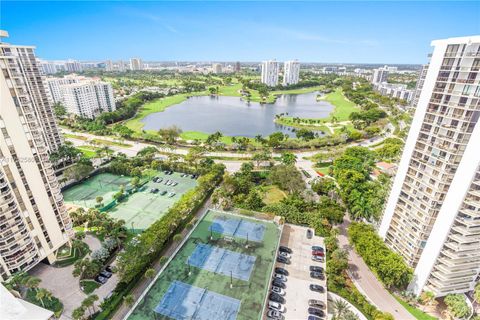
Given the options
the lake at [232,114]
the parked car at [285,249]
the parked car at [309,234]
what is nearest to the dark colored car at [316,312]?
the parked car at [285,249]

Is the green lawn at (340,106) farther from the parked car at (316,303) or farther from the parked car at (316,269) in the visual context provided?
the parked car at (316,303)

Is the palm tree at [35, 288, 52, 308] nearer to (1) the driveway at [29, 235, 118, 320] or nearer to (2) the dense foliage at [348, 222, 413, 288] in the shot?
(1) the driveway at [29, 235, 118, 320]

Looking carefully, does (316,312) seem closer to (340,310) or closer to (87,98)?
(340,310)

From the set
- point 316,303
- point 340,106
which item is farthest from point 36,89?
point 340,106

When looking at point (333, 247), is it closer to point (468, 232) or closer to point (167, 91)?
point (468, 232)

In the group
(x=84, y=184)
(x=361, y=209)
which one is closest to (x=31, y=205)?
(x=84, y=184)
